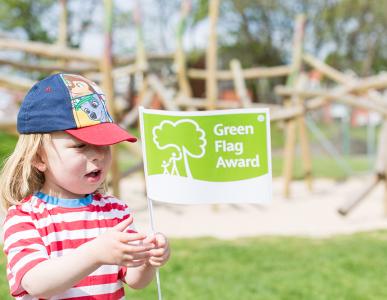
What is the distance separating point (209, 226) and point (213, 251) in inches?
70.3

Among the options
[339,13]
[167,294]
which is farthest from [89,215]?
[339,13]

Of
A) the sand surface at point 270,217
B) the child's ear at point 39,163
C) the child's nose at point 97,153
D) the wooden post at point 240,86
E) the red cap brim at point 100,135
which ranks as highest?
the red cap brim at point 100,135

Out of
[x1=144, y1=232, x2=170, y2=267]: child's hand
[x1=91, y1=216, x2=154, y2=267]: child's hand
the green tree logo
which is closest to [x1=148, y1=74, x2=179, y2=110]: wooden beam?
the green tree logo

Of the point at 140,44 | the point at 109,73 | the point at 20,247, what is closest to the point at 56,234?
A: the point at 20,247

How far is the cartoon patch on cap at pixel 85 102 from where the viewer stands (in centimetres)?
180

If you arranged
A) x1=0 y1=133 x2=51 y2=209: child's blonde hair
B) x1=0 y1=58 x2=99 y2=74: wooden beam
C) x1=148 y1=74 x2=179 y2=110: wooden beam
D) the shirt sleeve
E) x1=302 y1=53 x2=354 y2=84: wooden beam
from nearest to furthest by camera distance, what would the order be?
1. the shirt sleeve
2. x1=0 y1=133 x2=51 y2=209: child's blonde hair
3. x1=0 y1=58 x2=99 y2=74: wooden beam
4. x1=148 y1=74 x2=179 y2=110: wooden beam
5. x1=302 y1=53 x2=354 y2=84: wooden beam

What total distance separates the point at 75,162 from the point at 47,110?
0.55ft

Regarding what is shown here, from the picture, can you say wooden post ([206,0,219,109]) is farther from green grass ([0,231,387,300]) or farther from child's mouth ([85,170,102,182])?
child's mouth ([85,170,102,182])

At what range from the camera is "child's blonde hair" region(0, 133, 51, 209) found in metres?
1.83

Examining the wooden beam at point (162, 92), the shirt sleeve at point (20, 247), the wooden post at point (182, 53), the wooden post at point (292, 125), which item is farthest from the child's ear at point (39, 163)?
the wooden post at point (292, 125)

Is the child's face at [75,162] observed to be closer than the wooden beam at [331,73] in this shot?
Yes

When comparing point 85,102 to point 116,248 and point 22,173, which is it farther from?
point 116,248

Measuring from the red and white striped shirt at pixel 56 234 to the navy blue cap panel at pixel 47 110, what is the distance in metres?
0.22

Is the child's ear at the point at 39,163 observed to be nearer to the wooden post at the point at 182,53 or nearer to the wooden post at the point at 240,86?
the wooden post at the point at 182,53
